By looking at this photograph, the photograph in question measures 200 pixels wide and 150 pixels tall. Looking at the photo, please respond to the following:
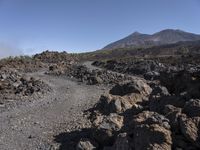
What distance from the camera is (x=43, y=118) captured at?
69.2ft

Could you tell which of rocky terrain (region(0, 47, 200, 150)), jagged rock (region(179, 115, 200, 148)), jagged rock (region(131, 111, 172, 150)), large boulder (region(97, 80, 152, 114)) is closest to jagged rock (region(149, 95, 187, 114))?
rocky terrain (region(0, 47, 200, 150))

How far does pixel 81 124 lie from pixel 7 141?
3920mm

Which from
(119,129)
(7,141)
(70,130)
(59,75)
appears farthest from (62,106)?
(59,75)

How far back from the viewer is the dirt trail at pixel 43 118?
53.7ft

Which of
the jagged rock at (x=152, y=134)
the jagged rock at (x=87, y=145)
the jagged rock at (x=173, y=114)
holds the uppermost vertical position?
the jagged rock at (x=173, y=114)

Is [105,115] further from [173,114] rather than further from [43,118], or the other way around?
[173,114]

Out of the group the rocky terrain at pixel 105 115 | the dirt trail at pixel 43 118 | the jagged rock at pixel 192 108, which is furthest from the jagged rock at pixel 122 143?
the dirt trail at pixel 43 118

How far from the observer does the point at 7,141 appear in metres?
16.4

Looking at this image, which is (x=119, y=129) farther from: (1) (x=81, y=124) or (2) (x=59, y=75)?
(2) (x=59, y=75)

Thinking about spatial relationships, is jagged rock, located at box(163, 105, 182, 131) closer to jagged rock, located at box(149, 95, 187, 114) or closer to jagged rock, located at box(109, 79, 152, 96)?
jagged rock, located at box(149, 95, 187, 114)

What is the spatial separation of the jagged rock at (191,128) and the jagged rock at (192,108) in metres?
0.48

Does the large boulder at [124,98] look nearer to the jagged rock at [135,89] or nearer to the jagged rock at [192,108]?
the jagged rock at [135,89]

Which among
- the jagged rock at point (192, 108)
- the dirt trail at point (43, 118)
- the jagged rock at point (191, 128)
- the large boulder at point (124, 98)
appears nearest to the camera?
the jagged rock at point (191, 128)

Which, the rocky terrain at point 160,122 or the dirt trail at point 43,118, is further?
the dirt trail at point 43,118
